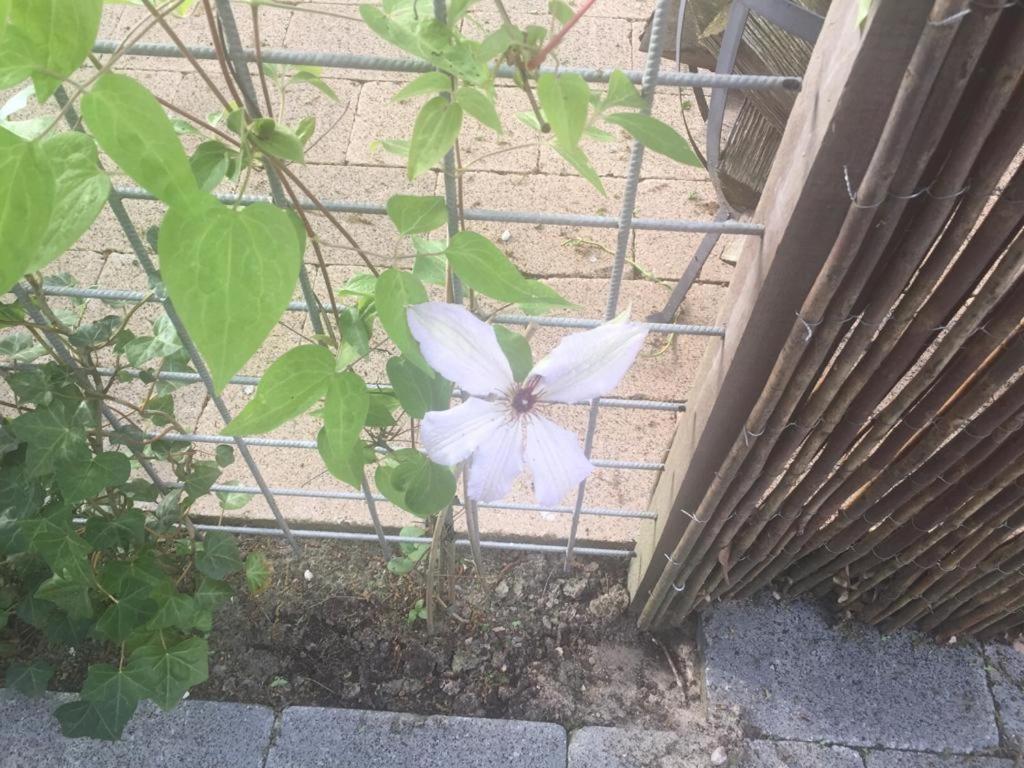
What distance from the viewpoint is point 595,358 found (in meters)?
0.92

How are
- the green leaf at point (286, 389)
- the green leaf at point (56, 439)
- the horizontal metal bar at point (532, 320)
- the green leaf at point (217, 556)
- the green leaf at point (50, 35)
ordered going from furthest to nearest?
1. the green leaf at point (217, 556)
2. the green leaf at point (56, 439)
3. the horizontal metal bar at point (532, 320)
4. the green leaf at point (286, 389)
5. the green leaf at point (50, 35)

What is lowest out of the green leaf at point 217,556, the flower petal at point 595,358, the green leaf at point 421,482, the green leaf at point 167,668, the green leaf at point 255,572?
the green leaf at point 255,572

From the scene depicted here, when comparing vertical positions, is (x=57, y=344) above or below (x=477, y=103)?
below

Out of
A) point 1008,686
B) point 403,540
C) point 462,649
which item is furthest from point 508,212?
point 1008,686


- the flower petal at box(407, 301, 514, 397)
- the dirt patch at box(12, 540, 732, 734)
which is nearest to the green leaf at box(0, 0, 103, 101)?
the flower petal at box(407, 301, 514, 397)

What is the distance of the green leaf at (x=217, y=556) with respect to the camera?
1713 mm

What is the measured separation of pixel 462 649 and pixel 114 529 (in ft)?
2.71

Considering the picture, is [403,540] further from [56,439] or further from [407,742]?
[56,439]

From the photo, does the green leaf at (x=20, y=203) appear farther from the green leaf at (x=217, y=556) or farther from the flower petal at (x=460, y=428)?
the green leaf at (x=217, y=556)

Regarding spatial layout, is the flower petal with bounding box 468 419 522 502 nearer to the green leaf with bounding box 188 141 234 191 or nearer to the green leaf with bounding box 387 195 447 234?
the green leaf with bounding box 387 195 447 234

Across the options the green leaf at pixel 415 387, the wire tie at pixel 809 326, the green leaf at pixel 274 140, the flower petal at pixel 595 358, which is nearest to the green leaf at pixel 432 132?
the green leaf at pixel 274 140

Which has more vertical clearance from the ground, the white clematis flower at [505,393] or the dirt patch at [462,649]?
the white clematis flower at [505,393]

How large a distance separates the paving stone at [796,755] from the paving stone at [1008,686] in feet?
1.26

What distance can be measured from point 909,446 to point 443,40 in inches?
44.2
